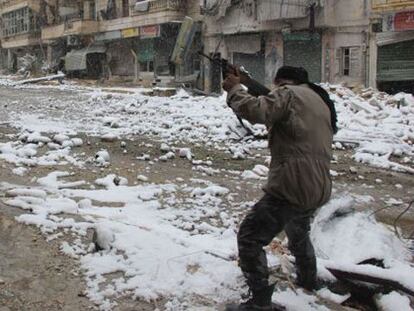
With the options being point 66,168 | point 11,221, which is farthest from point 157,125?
point 11,221

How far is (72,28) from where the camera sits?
38812mm

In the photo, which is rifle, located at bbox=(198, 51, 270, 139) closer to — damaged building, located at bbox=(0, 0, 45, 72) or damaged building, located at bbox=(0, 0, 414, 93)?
damaged building, located at bbox=(0, 0, 414, 93)

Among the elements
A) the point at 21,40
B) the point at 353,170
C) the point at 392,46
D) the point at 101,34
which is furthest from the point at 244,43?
the point at 21,40

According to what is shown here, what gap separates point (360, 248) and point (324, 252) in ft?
0.96

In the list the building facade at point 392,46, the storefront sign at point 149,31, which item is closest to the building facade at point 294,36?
the building facade at point 392,46

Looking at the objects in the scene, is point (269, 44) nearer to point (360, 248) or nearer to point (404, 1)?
point (404, 1)

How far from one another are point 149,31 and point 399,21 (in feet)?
54.6

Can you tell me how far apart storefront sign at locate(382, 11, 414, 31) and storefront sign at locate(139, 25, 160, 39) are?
1484 centimetres

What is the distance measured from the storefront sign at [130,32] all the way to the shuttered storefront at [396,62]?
17.2 m

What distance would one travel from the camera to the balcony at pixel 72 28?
37344 millimetres

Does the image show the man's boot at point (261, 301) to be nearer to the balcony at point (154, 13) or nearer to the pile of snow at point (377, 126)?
the pile of snow at point (377, 126)

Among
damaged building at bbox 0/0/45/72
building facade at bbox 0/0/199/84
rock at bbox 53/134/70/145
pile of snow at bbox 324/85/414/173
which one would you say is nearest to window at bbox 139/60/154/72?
building facade at bbox 0/0/199/84

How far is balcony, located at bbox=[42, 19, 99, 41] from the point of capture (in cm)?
3734

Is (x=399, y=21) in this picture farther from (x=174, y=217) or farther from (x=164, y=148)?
(x=174, y=217)
